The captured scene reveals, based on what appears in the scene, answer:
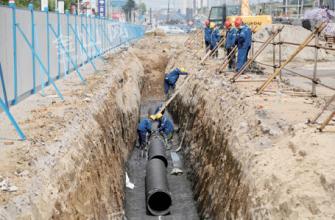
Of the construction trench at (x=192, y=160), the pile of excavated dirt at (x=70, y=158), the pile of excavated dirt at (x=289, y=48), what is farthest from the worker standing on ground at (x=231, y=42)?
the pile of excavated dirt at (x=289, y=48)

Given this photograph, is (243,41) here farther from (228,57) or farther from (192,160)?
(192,160)

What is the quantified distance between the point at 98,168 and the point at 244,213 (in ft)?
13.1

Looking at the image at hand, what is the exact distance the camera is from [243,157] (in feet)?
32.6

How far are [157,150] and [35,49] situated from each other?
16.7ft

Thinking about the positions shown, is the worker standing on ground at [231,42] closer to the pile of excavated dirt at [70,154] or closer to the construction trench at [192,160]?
the construction trench at [192,160]

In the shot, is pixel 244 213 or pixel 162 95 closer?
pixel 244 213

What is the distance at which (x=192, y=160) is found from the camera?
16.1 m

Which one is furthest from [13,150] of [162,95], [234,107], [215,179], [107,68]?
[162,95]

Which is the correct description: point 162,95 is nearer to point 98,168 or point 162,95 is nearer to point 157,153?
point 157,153

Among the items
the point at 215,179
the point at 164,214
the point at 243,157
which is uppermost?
the point at 243,157

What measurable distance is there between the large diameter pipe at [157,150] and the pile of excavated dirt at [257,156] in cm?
98

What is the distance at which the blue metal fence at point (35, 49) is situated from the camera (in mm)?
10773

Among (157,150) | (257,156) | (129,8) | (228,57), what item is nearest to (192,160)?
(157,150)

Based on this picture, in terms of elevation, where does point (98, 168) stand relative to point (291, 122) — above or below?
below
